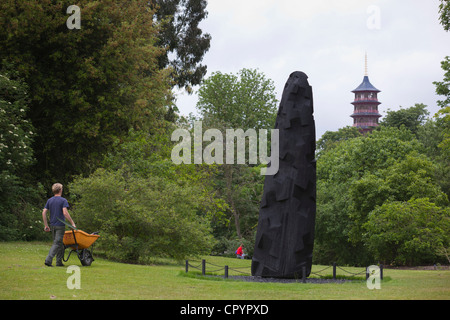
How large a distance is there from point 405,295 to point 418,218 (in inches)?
659

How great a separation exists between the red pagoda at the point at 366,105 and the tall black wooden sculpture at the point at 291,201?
9187cm

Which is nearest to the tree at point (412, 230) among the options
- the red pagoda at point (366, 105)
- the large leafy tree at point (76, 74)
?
the large leafy tree at point (76, 74)

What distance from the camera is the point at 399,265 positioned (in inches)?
1217

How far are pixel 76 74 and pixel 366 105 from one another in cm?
8865

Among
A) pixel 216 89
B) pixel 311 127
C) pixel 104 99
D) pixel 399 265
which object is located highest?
pixel 216 89

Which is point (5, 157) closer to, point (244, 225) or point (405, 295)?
point (405, 295)

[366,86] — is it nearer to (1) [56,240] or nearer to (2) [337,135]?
(2) [337,135]

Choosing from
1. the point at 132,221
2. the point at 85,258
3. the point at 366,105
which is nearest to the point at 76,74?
the point at 132,221

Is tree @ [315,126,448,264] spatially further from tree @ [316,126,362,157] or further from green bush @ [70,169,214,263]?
tree @ [316,126,362,157]

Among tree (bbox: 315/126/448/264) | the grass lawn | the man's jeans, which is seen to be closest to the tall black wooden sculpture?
the grass lawn

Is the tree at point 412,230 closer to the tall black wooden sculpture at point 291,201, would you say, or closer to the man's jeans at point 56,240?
the tall black wooden sculpture at point 291,201

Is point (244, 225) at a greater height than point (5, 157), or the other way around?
point (5, 157)

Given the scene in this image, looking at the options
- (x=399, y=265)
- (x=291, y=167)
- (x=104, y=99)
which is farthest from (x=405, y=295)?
(x=399, y=265)

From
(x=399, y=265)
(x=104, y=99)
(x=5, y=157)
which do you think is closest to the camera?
(x=5, y=157)
